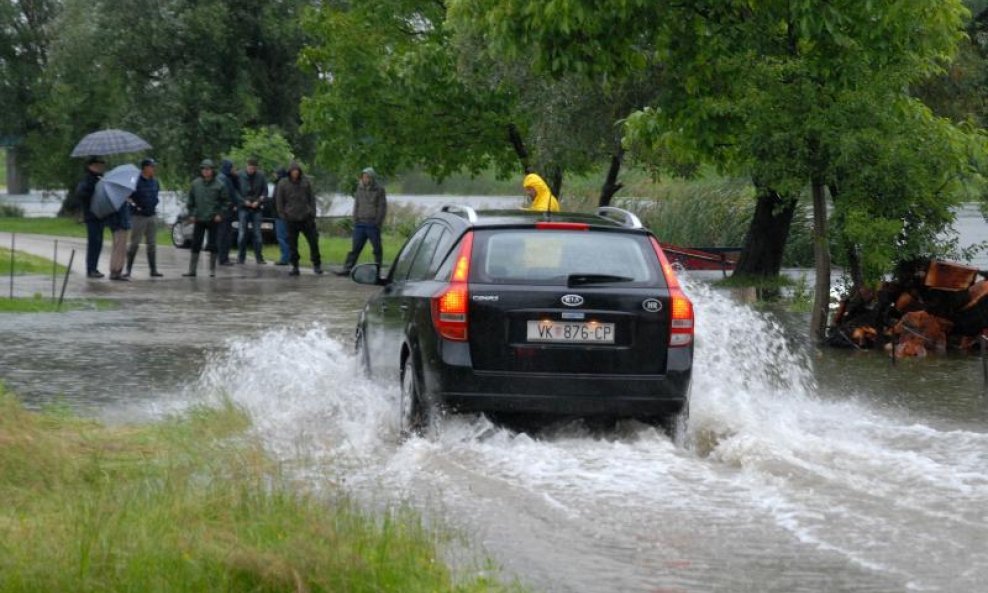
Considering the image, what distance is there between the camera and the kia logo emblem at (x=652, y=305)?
10297 millimetres

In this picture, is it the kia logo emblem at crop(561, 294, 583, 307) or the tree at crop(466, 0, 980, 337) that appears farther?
the tree at crop(466, 0, 980, 337)

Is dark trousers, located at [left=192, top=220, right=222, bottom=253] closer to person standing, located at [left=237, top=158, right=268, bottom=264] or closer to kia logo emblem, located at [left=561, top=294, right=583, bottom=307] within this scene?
person standing, located at [left=237, top=158, right=268, bottom=264]

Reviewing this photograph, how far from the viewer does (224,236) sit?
28750 millimetres

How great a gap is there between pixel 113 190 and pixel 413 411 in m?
15.2

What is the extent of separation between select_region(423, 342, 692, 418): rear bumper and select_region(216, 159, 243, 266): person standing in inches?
691

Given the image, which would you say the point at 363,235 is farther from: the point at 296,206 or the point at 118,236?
the point at 118,236

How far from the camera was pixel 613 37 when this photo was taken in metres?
16.6

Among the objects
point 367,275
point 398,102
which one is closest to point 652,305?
point 367,275

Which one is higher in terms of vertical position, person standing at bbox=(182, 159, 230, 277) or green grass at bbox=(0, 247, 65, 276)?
person standing at bbox=(182, 159, 230, 277)

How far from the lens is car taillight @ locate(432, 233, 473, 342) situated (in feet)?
33.4

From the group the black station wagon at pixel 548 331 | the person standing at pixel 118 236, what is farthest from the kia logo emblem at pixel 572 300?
the person standing at pixel 118 236

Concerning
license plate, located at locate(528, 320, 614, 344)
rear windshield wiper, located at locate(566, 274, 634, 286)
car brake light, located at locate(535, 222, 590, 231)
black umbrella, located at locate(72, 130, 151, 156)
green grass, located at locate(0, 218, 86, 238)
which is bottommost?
green grass, located at locate(0, 218, 86, 238)

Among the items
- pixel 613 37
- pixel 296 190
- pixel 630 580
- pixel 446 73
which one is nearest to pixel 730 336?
pixel 613 37

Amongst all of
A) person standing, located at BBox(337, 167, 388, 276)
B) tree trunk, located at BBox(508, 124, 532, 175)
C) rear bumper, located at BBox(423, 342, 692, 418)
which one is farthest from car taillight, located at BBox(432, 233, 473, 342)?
tree trunk, located at BBox(508, 124, 532, 175)
